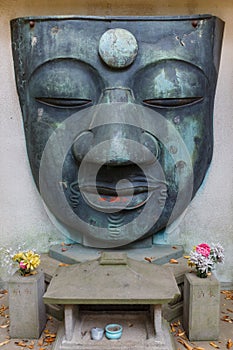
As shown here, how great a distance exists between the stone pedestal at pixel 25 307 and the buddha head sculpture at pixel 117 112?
654 millimetres

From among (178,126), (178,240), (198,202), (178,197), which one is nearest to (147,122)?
(178,126)

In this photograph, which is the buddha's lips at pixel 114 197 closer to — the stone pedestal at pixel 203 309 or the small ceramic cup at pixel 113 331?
the stone pedestal at pixel 203 309

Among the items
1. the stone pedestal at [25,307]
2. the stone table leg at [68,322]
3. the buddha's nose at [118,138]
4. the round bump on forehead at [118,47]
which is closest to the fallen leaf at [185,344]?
the stone table leg at [68,322]

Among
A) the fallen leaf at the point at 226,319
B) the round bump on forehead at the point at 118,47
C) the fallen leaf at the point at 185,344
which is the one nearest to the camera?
the fallen leaf at the point at 185,344

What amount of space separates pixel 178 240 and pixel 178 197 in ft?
1.42

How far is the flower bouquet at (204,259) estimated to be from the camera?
252 cm

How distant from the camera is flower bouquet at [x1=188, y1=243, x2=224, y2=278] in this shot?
2.52 m

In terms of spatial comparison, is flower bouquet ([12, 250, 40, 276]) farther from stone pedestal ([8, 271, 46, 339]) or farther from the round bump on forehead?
the round bump on forehead

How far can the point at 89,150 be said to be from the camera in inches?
106


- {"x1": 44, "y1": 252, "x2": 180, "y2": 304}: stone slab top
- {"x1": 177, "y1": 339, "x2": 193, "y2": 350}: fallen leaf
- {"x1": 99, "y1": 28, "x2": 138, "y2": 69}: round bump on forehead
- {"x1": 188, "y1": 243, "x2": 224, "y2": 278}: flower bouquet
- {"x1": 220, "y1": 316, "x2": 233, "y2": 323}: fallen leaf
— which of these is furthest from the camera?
{"x1": 220, "y1": 316, "x2": 233, "y2": 323}: fallen leaf

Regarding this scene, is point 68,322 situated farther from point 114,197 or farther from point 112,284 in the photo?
point 114,197

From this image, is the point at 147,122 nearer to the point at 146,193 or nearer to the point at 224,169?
the point at 146,193

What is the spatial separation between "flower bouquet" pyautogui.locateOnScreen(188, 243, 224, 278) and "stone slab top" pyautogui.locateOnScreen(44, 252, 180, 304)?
210 millimetres

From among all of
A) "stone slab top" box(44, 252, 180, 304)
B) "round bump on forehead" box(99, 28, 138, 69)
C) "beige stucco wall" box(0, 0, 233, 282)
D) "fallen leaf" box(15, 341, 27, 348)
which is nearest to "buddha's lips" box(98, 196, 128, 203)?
"stone slab top" box(44, 252, 180, 304)
